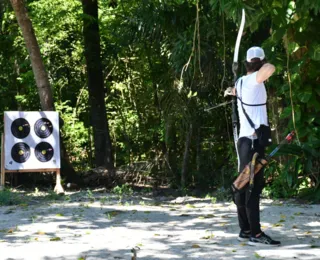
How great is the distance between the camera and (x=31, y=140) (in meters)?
13.6

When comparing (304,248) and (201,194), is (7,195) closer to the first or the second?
(201,194)

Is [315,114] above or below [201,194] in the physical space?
above

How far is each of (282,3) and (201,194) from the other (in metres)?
5.61

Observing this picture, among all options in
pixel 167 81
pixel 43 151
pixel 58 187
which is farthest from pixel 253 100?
pixel 167 81

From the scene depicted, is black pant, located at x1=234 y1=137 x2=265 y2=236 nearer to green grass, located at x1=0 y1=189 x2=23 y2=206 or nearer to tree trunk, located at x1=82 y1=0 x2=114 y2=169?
green grass, located at x1=0 y1=189 x2=23 y2=206

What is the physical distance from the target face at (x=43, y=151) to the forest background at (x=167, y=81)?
1031 millimetres

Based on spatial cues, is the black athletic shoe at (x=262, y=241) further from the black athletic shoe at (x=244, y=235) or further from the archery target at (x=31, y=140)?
the archery target at (x=31, y=140)

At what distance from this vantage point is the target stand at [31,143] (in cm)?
1348

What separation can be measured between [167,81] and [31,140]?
10.1ft

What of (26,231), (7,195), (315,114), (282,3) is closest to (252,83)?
(282,3)

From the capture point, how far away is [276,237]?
7949 millimetres

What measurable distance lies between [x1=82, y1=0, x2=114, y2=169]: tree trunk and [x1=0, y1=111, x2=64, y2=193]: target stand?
9.71 ft

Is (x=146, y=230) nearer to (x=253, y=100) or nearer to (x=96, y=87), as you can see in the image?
(x=253, y=100)

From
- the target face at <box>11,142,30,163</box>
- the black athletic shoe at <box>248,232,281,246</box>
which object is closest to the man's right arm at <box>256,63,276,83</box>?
the black athletic shoe at <box>248,232,281,246</box>
